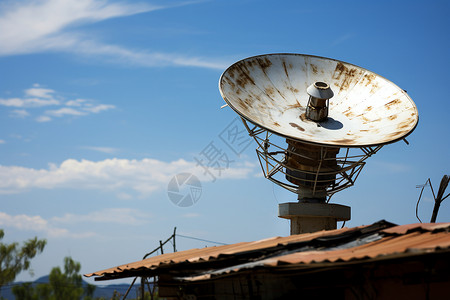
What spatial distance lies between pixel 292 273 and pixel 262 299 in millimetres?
1241

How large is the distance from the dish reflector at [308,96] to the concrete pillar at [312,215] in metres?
2.34

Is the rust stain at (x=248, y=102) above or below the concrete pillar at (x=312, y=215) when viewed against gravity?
above

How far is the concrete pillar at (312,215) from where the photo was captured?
18172mm

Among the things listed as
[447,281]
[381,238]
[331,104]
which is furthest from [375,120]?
[447,281]

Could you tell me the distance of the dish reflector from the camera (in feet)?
55.7

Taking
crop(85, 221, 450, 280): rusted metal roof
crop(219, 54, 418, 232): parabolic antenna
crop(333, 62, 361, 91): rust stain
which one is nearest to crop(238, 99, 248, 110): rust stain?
crop(219, 54, 418, 232): parabolic antenna

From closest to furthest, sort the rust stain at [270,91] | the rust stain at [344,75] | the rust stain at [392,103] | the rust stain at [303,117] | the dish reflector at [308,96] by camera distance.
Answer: the dish reflector at [308,96] < the rust stain at [392,103] < the rust stain at [303,117] < the rust stain at [270,91] < the rust stain at [344,75]

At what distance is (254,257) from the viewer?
10.7 m

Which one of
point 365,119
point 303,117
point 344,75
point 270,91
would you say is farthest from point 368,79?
point 270,91

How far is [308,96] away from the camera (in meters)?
19.5

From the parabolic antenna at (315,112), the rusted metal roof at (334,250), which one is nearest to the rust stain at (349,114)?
the parabolic antenna at (315,112)

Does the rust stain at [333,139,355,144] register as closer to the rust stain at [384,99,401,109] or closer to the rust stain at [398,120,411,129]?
the rust stain at [398,120,411,129]

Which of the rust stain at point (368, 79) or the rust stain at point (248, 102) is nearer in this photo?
the rust stain at point (248, 102)

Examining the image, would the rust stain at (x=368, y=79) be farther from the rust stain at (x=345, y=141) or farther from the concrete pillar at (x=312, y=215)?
the concrete pillar at (x=312, y=215)
